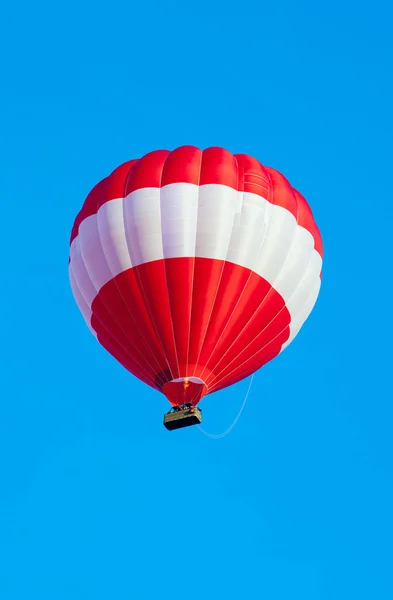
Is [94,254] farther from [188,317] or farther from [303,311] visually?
[303,311]

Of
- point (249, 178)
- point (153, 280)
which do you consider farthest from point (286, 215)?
point (153, 280)

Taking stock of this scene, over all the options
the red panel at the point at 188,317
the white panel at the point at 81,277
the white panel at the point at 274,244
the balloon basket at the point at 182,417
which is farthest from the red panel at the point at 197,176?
the balloon basket at the point at 182,417

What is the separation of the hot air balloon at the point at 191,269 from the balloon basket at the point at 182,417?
0.05ft

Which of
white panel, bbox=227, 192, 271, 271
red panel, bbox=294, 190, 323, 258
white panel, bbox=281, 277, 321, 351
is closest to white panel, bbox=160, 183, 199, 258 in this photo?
white panel, bbox=227, 192, 271, 271

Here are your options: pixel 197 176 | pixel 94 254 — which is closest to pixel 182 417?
pixel 94 254

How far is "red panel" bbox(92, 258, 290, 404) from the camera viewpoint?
80.1 feet

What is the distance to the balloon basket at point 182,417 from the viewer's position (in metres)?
24.1

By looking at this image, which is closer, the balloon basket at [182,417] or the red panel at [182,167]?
the balloon basket at [182,417]

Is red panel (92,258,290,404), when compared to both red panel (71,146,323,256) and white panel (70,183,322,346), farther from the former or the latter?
red panel (71,146,323,256)

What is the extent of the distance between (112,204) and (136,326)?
2138 millimetres

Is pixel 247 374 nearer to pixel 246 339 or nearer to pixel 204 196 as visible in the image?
pixel 246 339

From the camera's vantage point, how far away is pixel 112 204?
25.3 metres

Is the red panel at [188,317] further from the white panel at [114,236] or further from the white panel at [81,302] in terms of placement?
the white panel at [81,302]

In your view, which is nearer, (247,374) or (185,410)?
(185,410)
